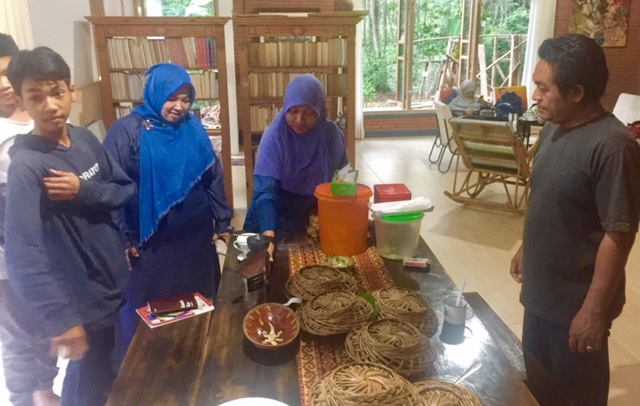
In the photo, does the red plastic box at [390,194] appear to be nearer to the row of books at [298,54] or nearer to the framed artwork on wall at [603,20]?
the row of books at [298,54]

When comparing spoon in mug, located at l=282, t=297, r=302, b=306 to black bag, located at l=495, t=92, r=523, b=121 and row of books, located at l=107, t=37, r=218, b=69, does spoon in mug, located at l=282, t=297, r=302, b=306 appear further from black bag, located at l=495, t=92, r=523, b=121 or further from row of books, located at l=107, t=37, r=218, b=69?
black bag, located at l=495, t=92, r=523, b=121

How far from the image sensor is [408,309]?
1.52 m

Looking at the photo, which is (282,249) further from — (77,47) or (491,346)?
(77,47)

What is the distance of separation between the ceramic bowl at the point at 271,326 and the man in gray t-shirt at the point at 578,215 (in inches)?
29.2

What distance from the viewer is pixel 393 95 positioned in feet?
28.8

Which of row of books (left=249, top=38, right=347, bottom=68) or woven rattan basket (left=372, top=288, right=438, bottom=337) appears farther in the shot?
row of books (left=249, top=38, right=347, bottom=68)

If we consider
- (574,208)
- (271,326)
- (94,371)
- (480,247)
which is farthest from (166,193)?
(480,247)

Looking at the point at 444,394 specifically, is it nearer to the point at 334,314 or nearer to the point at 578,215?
the point at 334,314

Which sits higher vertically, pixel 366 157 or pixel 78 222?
pixel 78 222

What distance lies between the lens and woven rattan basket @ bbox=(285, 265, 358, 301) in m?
1.67

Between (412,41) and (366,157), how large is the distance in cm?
232

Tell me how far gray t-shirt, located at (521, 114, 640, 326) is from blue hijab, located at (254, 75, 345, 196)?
952 millimetres

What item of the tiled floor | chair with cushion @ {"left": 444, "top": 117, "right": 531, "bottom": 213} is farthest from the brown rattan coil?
chair with cushion @ {"left": 444, "top": 117, "right": 531, "bottom": 213}

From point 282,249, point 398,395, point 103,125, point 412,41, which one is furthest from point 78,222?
point 412,41
